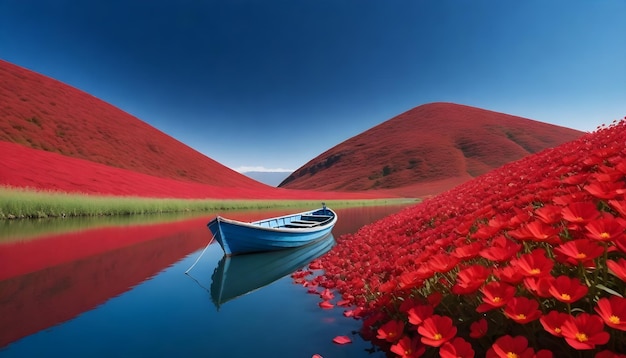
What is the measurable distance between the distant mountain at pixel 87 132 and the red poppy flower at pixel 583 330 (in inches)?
1907

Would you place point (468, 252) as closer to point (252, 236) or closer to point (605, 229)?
point (605, 229)

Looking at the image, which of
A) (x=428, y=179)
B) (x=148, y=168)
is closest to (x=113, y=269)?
(x=148, y=168)

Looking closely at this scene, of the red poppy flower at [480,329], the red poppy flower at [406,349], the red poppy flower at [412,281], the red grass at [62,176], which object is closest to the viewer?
the red poppy flower at [480,329]

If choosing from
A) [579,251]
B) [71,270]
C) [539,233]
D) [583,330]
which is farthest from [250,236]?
[583,330]

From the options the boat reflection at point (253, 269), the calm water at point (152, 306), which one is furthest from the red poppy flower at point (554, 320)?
the boat reflection at point (253, 269)

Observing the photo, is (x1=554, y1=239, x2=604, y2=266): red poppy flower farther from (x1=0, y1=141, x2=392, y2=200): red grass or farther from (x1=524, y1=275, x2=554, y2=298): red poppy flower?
(x1=0, y1=141, x2=392, y2=200): red grass

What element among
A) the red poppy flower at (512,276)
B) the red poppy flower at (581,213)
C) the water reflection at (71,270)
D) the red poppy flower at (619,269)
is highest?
the red poppy flower at (581,213)

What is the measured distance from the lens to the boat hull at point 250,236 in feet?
28.6

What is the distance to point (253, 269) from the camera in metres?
8.33

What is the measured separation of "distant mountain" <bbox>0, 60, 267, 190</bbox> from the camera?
39219 mm

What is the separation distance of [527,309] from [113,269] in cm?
871

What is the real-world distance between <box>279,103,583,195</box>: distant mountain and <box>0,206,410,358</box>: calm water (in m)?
61.6

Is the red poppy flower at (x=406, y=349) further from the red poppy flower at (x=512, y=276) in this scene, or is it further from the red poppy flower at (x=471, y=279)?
the red poppy flower at (x=512, y=276)

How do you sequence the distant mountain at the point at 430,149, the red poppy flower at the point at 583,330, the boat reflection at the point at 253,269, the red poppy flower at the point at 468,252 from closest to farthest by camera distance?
1. the red poppy flower at the point at 583,330
2. the red poppy flower at the point at 468,252
3. the boat reflection at the point at 253,269
4. the distant mountain at the point at 430,149
